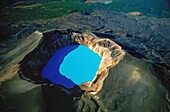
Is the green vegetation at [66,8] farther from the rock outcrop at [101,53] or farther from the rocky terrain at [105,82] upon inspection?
the rock outcrop at [101,53]

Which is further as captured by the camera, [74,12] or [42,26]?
[74,12]

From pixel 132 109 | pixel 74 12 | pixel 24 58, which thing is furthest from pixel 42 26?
pixel 132 109

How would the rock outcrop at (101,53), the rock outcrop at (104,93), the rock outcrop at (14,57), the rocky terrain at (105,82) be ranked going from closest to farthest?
the rock outcrop at (104,93) → the rocky terrain at (105,82) → the rock outcrop at (14,57) → the rock outcrop at (101,53)

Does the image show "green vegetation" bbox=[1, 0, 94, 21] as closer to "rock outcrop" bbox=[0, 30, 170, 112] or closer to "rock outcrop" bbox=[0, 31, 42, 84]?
"rock outcrop" bbox=[0, 31, 42, 84]

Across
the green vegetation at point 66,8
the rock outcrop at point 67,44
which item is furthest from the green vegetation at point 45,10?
the rock outcrop at point 67,44

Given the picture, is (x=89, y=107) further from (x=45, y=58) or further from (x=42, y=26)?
(x=42, y=26)

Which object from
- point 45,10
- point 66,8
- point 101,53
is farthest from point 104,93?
point 66,8

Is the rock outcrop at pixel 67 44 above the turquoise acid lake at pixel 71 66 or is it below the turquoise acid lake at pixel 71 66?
above

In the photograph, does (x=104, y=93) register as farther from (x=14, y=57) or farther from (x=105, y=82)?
(x=14, y=57)
